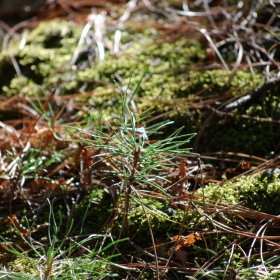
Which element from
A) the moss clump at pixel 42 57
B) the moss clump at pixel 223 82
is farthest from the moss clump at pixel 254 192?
the moss clump at pixel 42 57

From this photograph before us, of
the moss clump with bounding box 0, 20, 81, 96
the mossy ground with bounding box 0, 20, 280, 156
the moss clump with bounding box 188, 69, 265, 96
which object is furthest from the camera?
the moss clump with bounding box 0, 20, 81, 96

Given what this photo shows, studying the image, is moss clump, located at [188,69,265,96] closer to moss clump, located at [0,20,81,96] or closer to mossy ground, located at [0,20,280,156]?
mossy ground, located at [0,20,280,156]

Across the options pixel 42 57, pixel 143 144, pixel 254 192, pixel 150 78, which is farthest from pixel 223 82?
pixel 42 57

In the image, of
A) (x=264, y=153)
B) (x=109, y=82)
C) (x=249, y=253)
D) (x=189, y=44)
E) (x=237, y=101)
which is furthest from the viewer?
(x=189, y=44)

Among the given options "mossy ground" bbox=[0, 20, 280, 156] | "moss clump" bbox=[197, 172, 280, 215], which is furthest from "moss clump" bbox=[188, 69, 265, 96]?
"moss clump" bbox=[197, 172, 280, 215]

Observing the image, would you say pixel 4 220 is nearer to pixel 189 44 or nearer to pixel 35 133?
pixel 35 133

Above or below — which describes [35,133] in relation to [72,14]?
below

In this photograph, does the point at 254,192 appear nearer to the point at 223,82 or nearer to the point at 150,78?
the point at 223,82

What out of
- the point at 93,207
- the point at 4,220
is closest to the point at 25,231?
the point at 4,220
